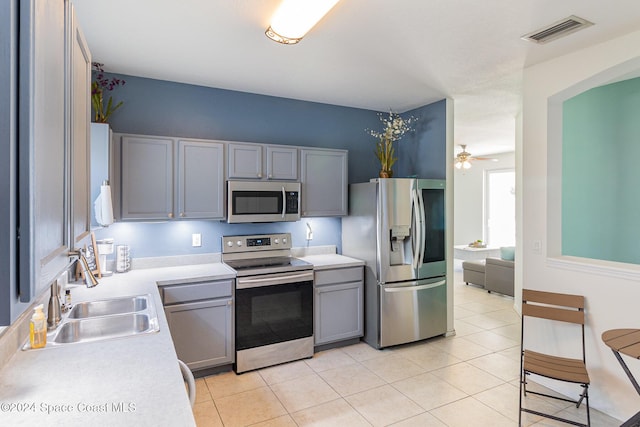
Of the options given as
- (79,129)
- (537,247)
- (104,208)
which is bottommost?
(537,247)

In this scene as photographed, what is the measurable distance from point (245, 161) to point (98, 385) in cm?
245

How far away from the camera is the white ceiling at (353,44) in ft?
7.27

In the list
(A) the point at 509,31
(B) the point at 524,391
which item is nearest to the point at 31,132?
(A) the point at 509,31

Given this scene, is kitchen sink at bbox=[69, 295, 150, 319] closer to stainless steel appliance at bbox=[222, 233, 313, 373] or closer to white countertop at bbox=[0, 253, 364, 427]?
white countertop at bbox=[0, 253, 364, 427]

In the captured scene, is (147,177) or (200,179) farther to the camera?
(200,179)

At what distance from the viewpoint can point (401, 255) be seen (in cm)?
382

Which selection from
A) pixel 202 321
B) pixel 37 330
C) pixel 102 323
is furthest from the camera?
pixel 202 321

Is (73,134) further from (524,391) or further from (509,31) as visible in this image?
(524,391)

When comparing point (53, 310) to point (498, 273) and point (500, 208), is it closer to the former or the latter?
point (498, 273)

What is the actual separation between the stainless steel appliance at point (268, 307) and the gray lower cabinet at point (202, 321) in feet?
0.30

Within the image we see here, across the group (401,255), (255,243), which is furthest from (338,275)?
(255,243)

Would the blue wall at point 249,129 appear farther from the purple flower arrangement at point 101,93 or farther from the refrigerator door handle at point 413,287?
the refrigerator door handle at point 413,287

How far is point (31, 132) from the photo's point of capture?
634 millimetres

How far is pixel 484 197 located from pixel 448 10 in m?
6.79
